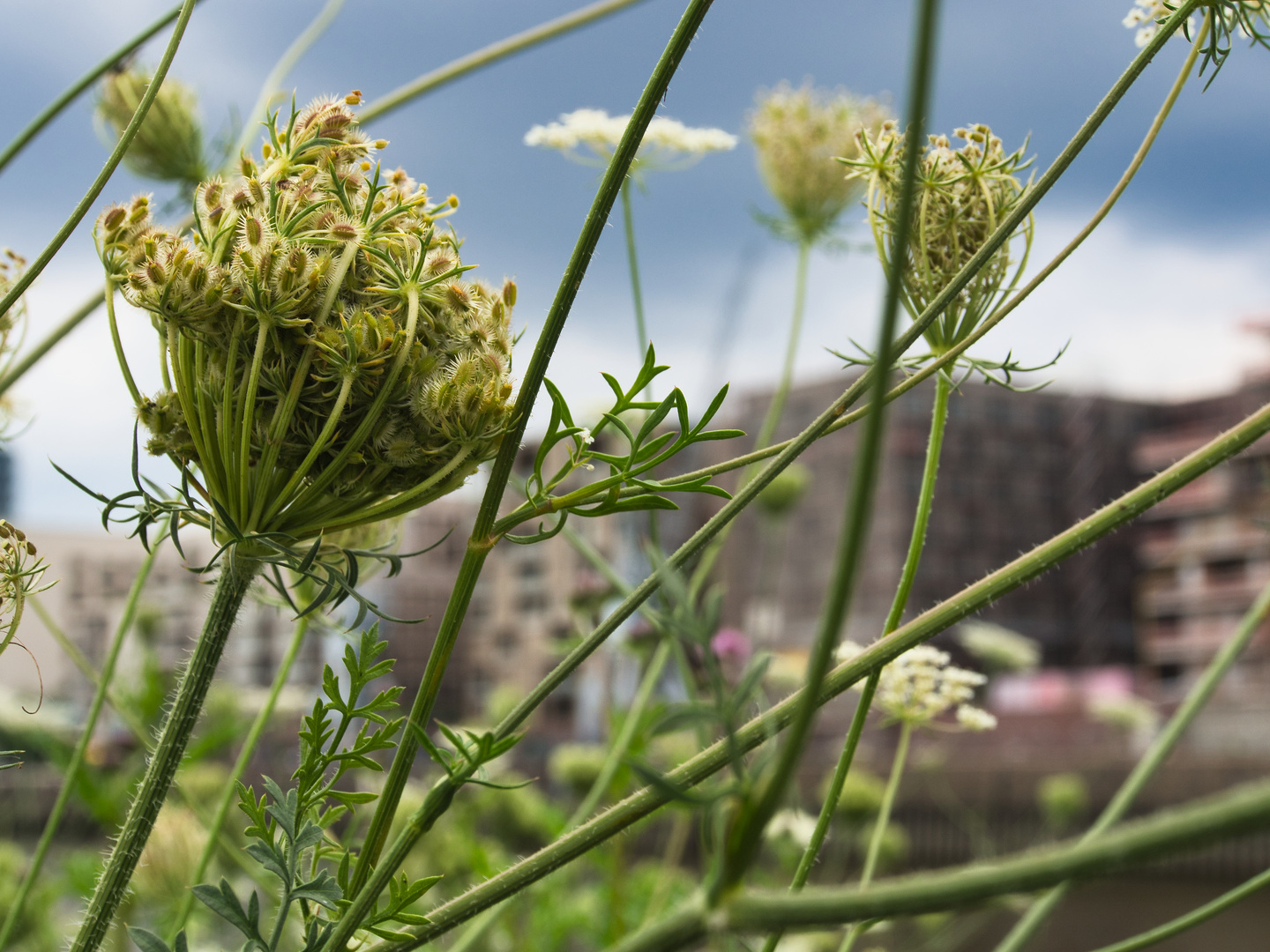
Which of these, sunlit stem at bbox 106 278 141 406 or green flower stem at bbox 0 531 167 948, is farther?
green flower stem at bbox 0 531 167 948

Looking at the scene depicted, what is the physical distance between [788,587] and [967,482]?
20.6ft

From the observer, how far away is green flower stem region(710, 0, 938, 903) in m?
0.19

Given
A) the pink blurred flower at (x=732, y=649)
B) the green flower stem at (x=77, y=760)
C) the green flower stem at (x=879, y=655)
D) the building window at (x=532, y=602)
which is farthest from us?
the building window at (x=532, y=602)

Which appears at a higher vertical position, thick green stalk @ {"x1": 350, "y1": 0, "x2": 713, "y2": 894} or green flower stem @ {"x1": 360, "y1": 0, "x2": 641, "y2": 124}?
green flower stem @ {"x1": 360, "y1": 0, "x2": 641, "y2": 124}

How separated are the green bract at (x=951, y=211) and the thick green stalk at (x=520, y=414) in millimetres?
205

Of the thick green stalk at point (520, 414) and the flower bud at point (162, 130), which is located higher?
the flower bud at point (162, 130)

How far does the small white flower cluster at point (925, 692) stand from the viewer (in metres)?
0.78

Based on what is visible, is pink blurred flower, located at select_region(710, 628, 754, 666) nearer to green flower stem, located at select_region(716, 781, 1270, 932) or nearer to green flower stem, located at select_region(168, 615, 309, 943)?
green flower stem, located at select_region(168, 615, 309, 943)

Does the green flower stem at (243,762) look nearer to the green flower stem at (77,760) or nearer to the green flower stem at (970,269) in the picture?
the green flower stem at (77,760)

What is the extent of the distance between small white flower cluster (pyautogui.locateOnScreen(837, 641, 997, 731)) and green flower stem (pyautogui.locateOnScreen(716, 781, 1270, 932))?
54 centimetres

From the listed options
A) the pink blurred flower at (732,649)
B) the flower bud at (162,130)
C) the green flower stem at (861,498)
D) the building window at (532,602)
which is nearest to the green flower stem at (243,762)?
the green flower stem at (861,498)

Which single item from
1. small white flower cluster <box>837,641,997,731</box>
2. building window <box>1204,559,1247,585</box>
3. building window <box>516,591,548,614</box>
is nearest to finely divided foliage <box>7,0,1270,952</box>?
small white flower cluster <box>837,641,997,731</box>

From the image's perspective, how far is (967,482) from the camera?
31.9 metres

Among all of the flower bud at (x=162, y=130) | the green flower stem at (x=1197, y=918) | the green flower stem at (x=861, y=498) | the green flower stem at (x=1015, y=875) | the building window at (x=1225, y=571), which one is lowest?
the building window at (x=1225, y=571)
